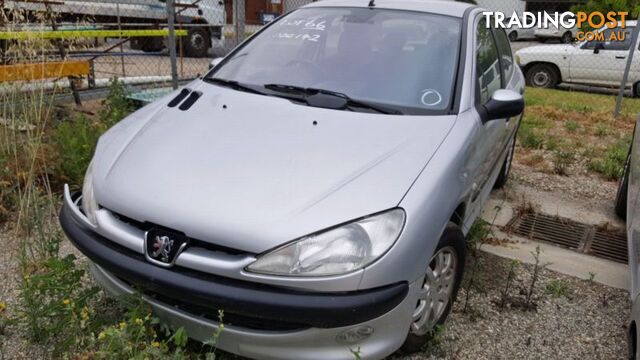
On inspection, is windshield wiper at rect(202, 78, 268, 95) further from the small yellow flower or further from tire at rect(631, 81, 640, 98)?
tire at rect(631, 81, 640, 98)

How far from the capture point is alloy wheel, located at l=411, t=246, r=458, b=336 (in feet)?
7.47

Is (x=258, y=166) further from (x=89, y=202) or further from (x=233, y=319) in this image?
(x=89, y=202)

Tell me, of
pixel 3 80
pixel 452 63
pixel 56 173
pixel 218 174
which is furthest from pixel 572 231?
pixel 3 80

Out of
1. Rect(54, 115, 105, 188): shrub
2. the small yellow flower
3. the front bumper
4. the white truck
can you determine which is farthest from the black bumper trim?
the white truck

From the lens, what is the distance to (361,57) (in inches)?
117

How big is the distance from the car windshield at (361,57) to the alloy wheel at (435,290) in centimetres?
74

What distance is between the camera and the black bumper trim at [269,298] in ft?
5.90

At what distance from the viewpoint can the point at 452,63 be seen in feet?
9.43

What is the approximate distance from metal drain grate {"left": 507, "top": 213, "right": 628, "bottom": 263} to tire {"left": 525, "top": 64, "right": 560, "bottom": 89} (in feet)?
29.2

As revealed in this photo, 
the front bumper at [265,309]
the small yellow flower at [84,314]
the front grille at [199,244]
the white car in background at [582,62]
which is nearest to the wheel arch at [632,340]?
the front bumper at [265,309]

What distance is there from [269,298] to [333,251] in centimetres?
28

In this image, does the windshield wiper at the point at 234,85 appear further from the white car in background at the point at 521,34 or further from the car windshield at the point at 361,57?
the white car in background at the point at 521,34

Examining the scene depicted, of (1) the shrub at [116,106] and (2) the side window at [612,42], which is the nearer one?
(1) the shrub at [116,106]

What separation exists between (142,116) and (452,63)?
67.5 inches
